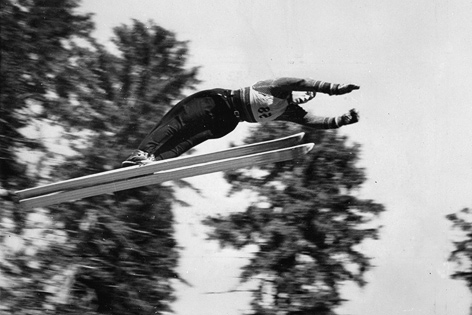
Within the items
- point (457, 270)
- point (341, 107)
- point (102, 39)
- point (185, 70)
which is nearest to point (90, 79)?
point (102, 39)

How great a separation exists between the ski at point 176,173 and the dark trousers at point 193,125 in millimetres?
183

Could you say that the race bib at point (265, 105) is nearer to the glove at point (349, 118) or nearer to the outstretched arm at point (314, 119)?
the outstretched arm at point (314, 119)

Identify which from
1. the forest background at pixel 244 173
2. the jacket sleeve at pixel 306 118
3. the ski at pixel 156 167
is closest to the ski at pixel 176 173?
the ski at pixel 156 167

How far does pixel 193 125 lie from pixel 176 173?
355mm

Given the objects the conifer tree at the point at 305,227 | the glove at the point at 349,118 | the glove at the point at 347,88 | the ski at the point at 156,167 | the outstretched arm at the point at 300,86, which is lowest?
the conifer tree at the point at 305,227

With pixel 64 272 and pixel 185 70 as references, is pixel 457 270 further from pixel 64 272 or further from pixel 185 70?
pixel 64 272

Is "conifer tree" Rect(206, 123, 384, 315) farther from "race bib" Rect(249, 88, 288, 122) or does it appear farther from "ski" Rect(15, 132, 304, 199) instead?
"ski" Rect(15, 132, 304, 199)

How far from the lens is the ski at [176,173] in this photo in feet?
14.9

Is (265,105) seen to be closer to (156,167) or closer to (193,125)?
(193,125)

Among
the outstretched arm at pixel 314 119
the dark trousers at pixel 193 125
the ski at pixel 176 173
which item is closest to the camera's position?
the ski at pixel 176 173

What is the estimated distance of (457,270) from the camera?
15.9 ft

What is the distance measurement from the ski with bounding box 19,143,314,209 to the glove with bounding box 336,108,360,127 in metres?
0.36

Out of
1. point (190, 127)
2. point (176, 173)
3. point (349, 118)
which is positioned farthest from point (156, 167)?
point (349, 118)

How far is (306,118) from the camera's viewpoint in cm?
483
